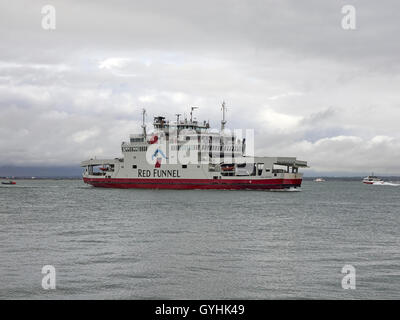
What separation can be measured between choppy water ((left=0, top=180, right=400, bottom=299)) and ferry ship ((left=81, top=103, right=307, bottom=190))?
103ft

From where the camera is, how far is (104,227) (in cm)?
3175

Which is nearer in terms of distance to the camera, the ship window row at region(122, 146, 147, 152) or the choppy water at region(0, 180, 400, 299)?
the choppy water at region(0, 180, 400, 299)

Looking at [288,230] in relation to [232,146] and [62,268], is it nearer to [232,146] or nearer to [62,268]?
[62,268]

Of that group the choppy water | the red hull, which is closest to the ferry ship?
the red hull

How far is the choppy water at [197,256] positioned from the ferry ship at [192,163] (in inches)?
1237

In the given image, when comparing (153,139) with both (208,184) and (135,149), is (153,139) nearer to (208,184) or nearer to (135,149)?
(135,149)

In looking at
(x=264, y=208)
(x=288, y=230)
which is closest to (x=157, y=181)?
(x=264, y=208)

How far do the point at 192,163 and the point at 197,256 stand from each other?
52.2m

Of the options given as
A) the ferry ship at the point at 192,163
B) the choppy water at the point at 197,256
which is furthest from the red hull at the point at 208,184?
Answer: the choppy water at the point at 197,256

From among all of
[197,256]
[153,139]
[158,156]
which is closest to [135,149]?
[153,139]

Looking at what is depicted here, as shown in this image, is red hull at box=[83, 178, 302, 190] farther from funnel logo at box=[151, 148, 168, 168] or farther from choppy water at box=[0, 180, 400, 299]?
choppy water at box=[0, 180, 400, 299]

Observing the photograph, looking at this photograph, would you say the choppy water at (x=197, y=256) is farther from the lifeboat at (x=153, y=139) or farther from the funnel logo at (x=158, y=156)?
the lifeboat at (x=153, y=139)

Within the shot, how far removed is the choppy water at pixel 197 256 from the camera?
1611 centimetres

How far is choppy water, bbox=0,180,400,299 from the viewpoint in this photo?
1611cm
